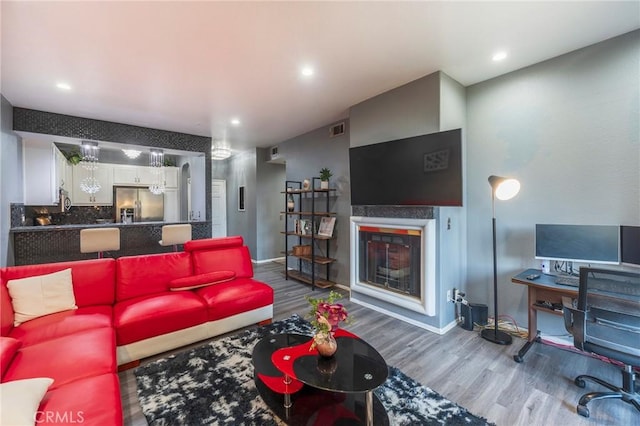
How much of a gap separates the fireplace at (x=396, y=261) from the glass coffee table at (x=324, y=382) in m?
1.34

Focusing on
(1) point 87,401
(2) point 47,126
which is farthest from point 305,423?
(2) point 47,126

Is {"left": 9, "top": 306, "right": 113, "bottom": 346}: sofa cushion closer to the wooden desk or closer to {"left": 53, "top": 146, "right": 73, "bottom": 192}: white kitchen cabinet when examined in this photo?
{"left": 53, "top": 146, "right": 73, "bottom": 192}: white kitchen cabinet

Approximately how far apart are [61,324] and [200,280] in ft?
3.73

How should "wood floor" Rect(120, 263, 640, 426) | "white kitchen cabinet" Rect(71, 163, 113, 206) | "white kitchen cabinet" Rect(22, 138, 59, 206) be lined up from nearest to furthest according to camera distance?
"wood floor" Rect(120, 263, 640, 426), "white kitchen cabinet" Rect(22, 138, 59, 206), "white kitchen cabinet" Rect(71, 163, 113, 206)

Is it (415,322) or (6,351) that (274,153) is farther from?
(6,351)

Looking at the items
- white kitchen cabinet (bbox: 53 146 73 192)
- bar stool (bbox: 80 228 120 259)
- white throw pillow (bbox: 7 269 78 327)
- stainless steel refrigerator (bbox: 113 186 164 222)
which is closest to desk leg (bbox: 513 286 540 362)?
white throw pillow (bbox: 7 269 78 327)

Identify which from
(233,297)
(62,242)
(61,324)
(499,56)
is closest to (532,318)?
(499,56)

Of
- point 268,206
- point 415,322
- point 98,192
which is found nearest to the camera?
point 415,322

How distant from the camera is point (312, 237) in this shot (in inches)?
173

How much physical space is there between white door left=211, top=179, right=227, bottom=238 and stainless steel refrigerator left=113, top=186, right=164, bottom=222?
→ 1.49m

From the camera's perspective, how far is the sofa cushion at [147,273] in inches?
107

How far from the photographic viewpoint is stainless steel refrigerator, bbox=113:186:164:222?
5805mm

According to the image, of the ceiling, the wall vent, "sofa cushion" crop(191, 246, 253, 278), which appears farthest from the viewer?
the wall vent
